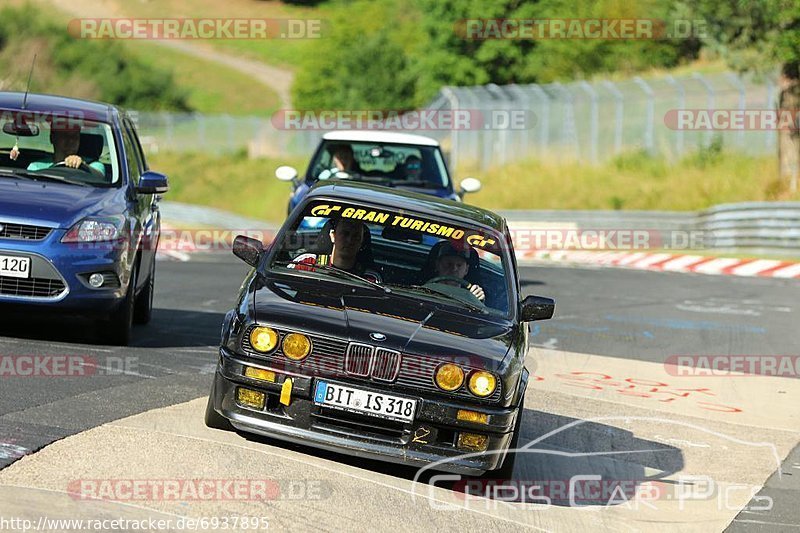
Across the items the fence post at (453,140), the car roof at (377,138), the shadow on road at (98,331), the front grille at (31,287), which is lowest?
the fence post at (453,140)

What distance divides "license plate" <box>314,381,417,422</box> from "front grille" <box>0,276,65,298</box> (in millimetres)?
3459

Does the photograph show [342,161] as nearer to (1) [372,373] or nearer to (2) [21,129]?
(2) [21,129]

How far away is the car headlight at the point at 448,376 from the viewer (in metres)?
6.67

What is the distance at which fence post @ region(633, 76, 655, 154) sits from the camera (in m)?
36.1

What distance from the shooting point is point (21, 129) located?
409 inches

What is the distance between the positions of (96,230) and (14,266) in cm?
61

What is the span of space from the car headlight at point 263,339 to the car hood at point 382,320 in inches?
2.0

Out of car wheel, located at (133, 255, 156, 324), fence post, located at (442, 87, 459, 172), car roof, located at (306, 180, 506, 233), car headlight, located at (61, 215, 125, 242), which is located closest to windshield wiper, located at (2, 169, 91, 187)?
car headlight, located at (61, 215, 125, 242)

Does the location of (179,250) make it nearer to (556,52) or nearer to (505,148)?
(505,148)

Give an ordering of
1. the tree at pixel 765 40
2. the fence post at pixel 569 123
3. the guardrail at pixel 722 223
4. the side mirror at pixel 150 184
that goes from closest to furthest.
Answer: the side mirror at pixel 150 184 < the guardrail at pixel 722 223 < the tree at pixel 765 40 < the fence post at pixel 569 123

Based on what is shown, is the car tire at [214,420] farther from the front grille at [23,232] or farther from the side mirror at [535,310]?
the front grille at [23,232]

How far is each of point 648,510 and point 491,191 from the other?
3373 centimetres

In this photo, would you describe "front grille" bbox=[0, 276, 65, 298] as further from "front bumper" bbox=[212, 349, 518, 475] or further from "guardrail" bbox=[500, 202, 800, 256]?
"guardrail" bbox=[500, 202, 800, 256]

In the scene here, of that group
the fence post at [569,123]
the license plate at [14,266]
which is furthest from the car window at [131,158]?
the fence post at [569,123]
